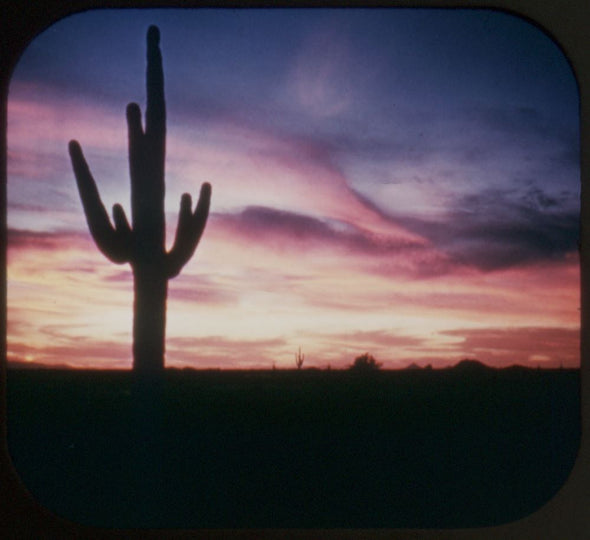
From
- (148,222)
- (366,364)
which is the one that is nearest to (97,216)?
(148,222)

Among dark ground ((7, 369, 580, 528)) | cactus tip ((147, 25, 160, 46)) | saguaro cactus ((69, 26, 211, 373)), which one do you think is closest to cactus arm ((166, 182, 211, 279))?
saguaro cactus ((69, 26, 211, 373))

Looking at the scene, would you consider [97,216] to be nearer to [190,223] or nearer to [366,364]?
[190,223]

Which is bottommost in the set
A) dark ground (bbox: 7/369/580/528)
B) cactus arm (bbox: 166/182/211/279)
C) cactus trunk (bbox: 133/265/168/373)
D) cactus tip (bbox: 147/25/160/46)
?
dark ground (bbox: 7/369/580/528)

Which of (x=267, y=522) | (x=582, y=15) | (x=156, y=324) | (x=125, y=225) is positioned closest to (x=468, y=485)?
(x=267, y=522)

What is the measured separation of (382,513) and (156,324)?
2.90 meters

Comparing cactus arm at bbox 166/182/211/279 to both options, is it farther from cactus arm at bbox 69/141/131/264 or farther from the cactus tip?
the cactus tip

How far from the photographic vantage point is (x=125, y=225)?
10.2 ft

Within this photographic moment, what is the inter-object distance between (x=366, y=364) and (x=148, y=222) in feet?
25.6

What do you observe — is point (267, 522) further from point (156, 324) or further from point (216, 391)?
point (216, 391)

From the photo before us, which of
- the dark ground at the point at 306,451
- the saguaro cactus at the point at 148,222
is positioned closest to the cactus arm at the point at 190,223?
the saguaro cactus at the point at 148,222

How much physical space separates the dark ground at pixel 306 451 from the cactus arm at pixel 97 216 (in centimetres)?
84

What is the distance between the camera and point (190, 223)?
303cm

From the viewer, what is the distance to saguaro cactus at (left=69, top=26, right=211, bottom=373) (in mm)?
3016

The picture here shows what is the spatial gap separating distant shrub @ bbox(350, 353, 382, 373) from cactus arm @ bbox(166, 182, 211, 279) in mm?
6935
